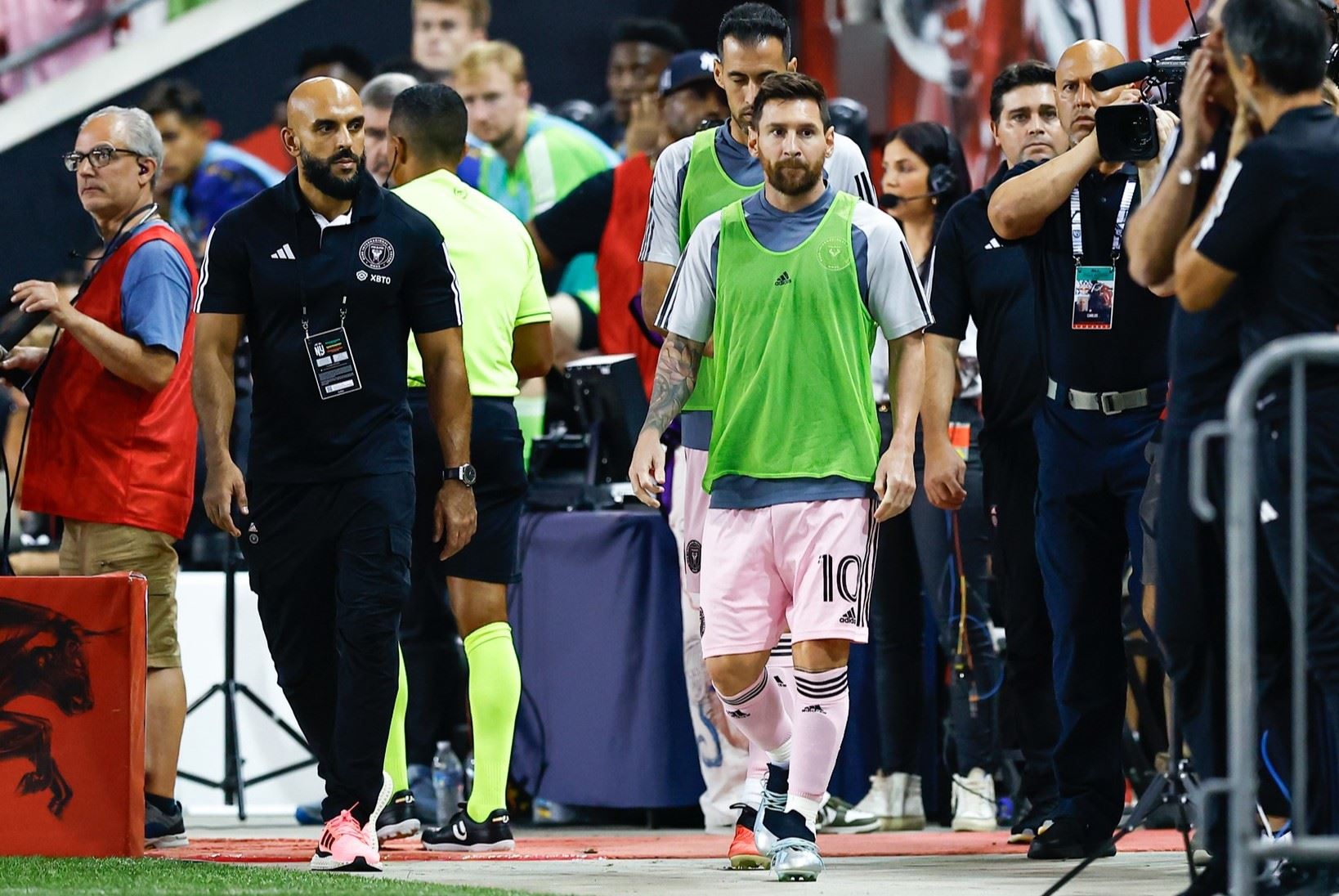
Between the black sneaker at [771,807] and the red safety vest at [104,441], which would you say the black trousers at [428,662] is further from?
→ the black sneaker at [771,807]

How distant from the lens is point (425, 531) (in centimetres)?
714

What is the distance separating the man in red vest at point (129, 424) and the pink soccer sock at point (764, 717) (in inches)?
75.3

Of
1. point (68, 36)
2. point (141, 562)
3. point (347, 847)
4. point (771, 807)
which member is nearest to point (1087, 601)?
point (771, 807)

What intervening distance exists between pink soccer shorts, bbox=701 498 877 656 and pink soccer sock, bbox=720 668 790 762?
0.69 feet

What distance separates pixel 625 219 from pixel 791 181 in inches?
98.2

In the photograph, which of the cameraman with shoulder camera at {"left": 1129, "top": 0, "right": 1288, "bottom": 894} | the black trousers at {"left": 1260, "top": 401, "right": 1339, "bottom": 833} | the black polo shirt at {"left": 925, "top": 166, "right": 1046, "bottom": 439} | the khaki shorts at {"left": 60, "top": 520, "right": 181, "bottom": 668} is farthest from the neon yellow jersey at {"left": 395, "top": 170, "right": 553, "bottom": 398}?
the black trousers at {"left": 1260, "top": 401, "right": 1339, "bottom": 833}

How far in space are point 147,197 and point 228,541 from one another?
5.92ft

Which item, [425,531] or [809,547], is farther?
[425,531]

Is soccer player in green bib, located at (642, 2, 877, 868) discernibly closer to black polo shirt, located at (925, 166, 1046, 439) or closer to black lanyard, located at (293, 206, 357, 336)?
black polo shirt, located at (925, 166, 1046, 439)

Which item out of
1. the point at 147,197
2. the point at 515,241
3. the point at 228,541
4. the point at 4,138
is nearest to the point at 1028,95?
the point at 515,241

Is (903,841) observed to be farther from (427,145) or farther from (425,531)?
(427,145)

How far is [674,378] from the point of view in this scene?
6012 millimetres

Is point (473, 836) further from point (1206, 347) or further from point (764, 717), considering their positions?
point (1206, 347)

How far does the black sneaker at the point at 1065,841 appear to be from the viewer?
608cm
